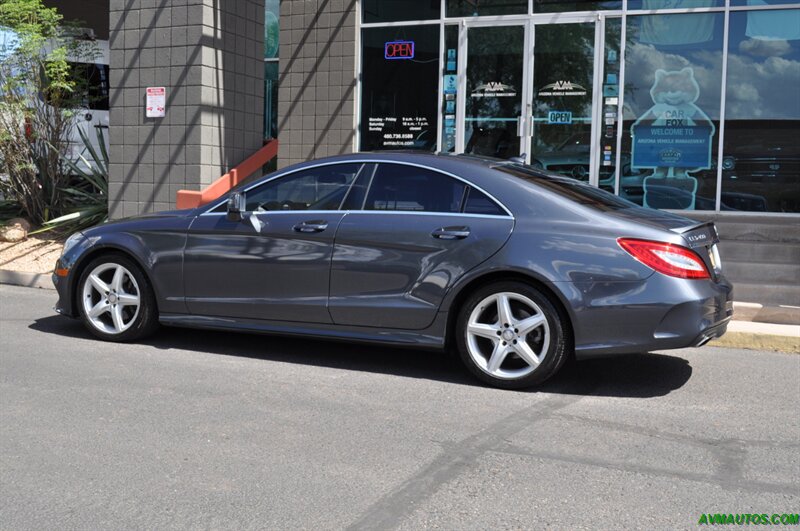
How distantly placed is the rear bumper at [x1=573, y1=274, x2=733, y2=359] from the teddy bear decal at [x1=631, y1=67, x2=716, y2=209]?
6.13m

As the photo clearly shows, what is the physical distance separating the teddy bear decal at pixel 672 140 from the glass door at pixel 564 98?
688 millimetres

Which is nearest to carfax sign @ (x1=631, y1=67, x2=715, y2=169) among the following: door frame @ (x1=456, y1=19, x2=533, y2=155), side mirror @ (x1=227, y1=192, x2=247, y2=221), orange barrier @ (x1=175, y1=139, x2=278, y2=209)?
door frame @ (x1=456, y1=19, x2=533, y2=155)

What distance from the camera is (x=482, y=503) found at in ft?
11.7

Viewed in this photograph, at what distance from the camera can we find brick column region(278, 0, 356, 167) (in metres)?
12.1

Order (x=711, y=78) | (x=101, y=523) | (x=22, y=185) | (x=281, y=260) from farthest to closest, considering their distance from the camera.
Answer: (x=22, y=185)
(x=711, y=78)
(x=281, y=260)
(x=101, y=523)

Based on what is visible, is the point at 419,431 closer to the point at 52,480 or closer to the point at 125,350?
the point at 52,480

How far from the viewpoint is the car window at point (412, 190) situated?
223 inches

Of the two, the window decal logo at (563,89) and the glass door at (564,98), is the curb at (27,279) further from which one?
the window decal logo at (563,89)

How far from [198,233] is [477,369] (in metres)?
2.36

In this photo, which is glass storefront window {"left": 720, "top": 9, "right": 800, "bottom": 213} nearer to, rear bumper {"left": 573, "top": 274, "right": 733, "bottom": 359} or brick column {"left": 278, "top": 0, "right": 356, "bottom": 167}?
brick column {"left": 278, "top": 0, "right": 356, "bottom": 167}

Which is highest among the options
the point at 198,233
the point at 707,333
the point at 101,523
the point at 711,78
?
the point at 711,78

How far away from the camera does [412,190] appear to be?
5.79 metres

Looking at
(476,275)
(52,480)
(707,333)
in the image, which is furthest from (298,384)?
(707,333)

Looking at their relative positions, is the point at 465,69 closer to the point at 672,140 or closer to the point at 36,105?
the point at 672,140
